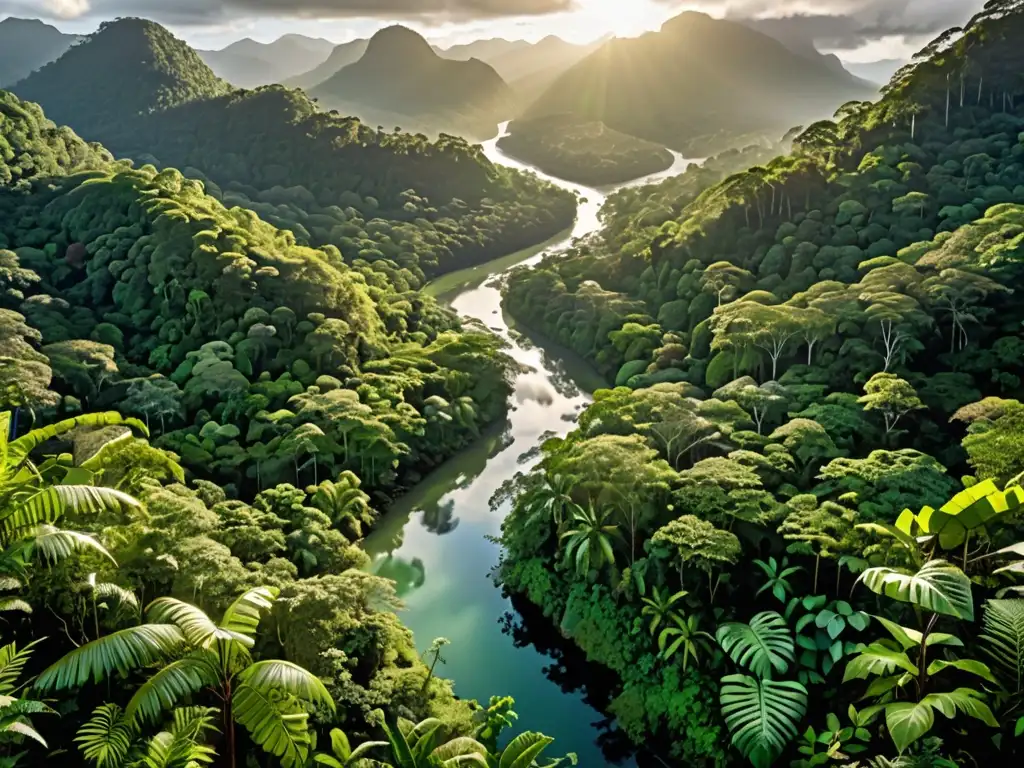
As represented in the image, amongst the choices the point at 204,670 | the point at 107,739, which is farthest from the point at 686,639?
the point at 107,739

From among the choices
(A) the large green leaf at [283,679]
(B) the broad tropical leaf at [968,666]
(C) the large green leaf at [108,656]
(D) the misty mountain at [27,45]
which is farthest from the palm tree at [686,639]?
(D) the misty mountain at [27,45]

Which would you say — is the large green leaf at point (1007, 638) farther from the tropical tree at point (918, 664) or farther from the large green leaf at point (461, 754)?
the large green leaf at point (461, 754)

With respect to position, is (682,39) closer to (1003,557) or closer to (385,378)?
(385,378)

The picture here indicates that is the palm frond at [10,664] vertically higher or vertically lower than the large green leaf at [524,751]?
higher

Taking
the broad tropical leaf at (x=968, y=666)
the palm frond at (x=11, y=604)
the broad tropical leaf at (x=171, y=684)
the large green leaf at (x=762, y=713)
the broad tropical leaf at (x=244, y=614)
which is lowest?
the large green leaf at (x=762, y=713)

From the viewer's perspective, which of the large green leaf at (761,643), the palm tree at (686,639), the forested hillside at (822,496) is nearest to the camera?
the forested hillside at (822,496)

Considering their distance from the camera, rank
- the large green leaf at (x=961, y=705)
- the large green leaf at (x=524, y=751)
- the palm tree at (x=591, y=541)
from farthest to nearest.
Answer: the palm tree at (x=591, y=541)
the large green leaf at (x=961, y=705)
the large green leaf at (x=524, y=751)

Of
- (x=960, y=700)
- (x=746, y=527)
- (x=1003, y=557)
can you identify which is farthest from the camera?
(x=746, y=527)

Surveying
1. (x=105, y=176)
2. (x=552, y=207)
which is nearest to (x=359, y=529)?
(x=105, y=176)
